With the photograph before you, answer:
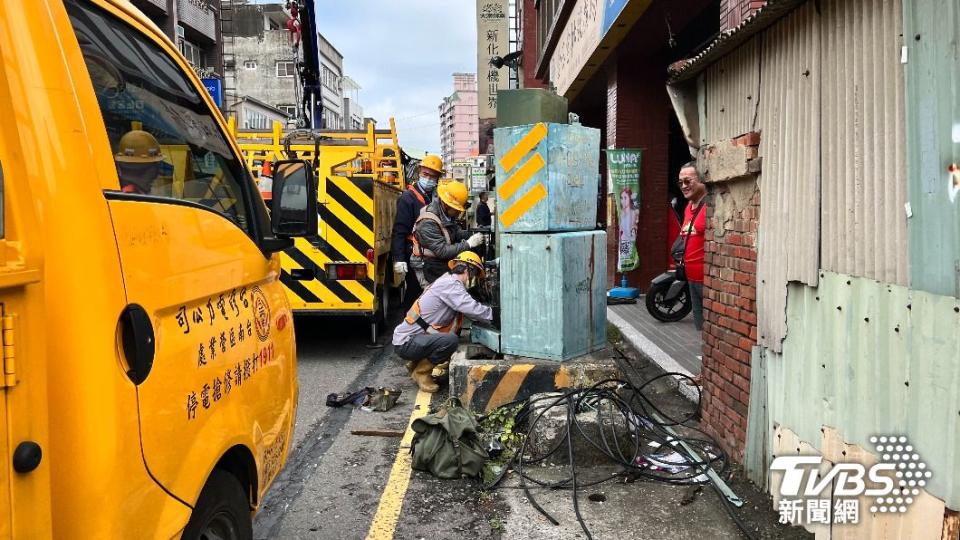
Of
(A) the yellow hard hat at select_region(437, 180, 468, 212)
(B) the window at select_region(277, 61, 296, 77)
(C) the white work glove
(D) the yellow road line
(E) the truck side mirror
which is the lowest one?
(D) the yellow road line

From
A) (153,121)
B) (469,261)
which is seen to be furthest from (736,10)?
(153,121)

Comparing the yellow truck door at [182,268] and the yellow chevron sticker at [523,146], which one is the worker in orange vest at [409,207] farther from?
the yellow truck door at [182,268]

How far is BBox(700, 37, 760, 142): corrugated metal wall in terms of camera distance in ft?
12.1

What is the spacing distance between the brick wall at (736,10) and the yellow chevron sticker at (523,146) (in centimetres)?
185

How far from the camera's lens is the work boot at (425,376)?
19.6 feet

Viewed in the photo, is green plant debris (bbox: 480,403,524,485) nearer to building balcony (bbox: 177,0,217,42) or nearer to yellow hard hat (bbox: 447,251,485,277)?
yellow hard hat (bbox: 447,251,485,277)

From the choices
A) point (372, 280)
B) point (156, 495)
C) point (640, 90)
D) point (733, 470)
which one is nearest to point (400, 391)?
point (372, 280)

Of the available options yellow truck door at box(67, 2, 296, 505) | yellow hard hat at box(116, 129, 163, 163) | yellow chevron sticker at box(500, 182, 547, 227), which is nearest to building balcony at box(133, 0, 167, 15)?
yellow chevron sticker at box(500, 182, 547, 227)

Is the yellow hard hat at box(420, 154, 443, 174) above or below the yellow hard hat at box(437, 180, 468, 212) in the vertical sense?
above

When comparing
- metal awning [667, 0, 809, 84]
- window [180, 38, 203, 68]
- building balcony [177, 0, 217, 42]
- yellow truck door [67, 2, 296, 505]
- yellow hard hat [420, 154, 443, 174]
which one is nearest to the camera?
yellow truck door [67, 2, 296, 505]

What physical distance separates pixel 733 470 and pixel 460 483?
5.32ft

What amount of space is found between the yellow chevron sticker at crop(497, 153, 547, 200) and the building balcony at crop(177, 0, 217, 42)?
24227 mm

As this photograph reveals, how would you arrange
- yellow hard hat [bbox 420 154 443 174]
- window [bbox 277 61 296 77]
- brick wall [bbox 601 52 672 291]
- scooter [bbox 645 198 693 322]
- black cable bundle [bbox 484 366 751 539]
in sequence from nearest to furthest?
1. black cable bundle [bbox 484 366 751 539]
2. scooter [bbox 645 198 693 322]
3. yellow hard hat [bbox 420 154 443 174]
4. brick wall [bbox 601 52 672 291]
5. window [bbox 277 61 296 77]

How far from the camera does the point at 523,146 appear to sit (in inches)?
201
